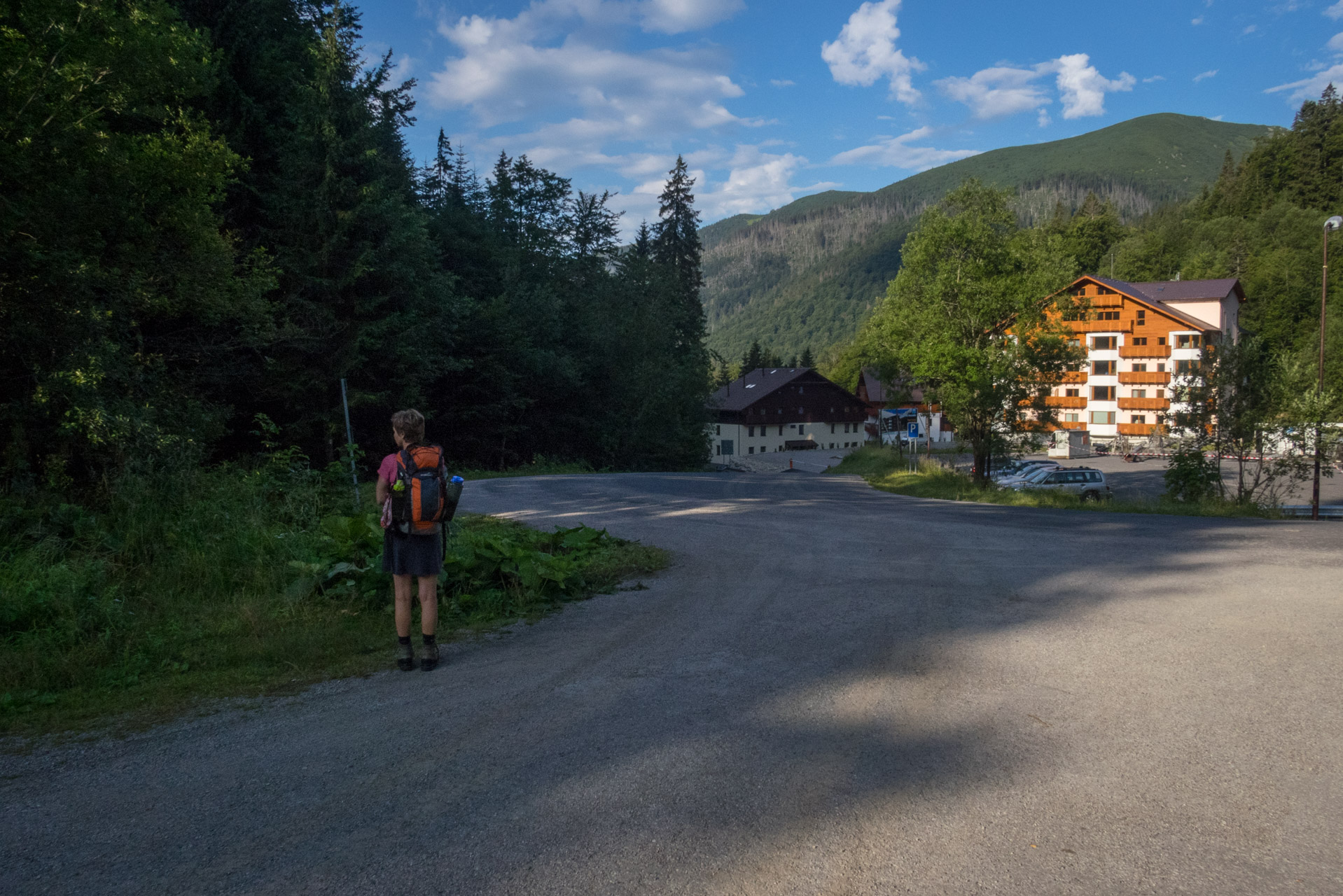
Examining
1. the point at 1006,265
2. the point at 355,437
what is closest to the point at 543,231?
the point at 355,437

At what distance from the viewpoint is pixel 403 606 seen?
546 cm

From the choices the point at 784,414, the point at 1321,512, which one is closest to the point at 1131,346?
the point at 784,414

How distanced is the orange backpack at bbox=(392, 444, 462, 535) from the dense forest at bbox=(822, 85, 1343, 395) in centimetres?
7493

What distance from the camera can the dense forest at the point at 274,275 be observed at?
9.77 metres

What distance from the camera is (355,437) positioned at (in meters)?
28.5

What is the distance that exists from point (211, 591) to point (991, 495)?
25.9m

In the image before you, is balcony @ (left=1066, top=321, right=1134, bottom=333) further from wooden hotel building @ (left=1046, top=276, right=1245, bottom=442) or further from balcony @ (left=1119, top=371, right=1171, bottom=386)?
balcony @ (left=1119, top=371, right=1171, bottom=386)

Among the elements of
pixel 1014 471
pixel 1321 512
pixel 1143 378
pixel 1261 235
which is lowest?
pixel 1321 512

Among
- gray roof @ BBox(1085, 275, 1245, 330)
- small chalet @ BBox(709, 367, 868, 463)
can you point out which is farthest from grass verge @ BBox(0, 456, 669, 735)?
gray roof @ BBox(1085, 275, 1245, 330)

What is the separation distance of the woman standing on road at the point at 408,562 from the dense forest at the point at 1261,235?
74949 millimetres

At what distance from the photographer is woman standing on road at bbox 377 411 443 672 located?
17.7 ft

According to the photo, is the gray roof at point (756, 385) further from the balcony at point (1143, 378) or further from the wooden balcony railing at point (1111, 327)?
the balcony at point (1143, 378)

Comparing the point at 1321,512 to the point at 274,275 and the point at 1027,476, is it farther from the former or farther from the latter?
the point at 274,275

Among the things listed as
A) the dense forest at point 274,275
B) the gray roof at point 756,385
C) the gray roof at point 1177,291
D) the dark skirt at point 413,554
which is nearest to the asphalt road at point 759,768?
the dark skirt at point 413,554
